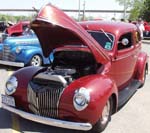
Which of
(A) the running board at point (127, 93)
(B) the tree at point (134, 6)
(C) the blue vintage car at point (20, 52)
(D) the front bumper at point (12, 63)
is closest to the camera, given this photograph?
(A) the running board at point (127, 93)

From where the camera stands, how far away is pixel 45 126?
20.9 feet

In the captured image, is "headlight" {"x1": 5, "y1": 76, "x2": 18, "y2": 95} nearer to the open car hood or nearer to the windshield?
the open car hood

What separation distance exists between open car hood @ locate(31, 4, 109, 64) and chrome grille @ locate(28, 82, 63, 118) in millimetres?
996

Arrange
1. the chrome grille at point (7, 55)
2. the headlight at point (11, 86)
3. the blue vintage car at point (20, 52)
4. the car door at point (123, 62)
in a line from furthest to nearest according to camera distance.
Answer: the chrome grille at point (7, 55)
the blue vintage car at point (20, 52)
the car door at point (123, 62)
the headlight at point (11, 86)

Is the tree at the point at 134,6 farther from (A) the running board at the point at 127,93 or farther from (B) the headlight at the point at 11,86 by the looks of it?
(B) the headlight at the point at 11,86

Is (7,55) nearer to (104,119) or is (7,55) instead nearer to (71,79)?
(71,79)

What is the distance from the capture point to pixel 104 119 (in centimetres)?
626

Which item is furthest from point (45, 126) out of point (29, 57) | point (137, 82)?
point (29, 57)

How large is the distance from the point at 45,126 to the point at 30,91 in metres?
0.65

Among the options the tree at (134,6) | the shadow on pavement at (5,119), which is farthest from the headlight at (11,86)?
the tree at (134,6)

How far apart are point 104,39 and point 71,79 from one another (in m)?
1.76

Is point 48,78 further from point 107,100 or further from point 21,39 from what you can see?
point 21,39

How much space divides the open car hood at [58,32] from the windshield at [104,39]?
2.15 ft

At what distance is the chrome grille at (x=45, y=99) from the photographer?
5.98m
